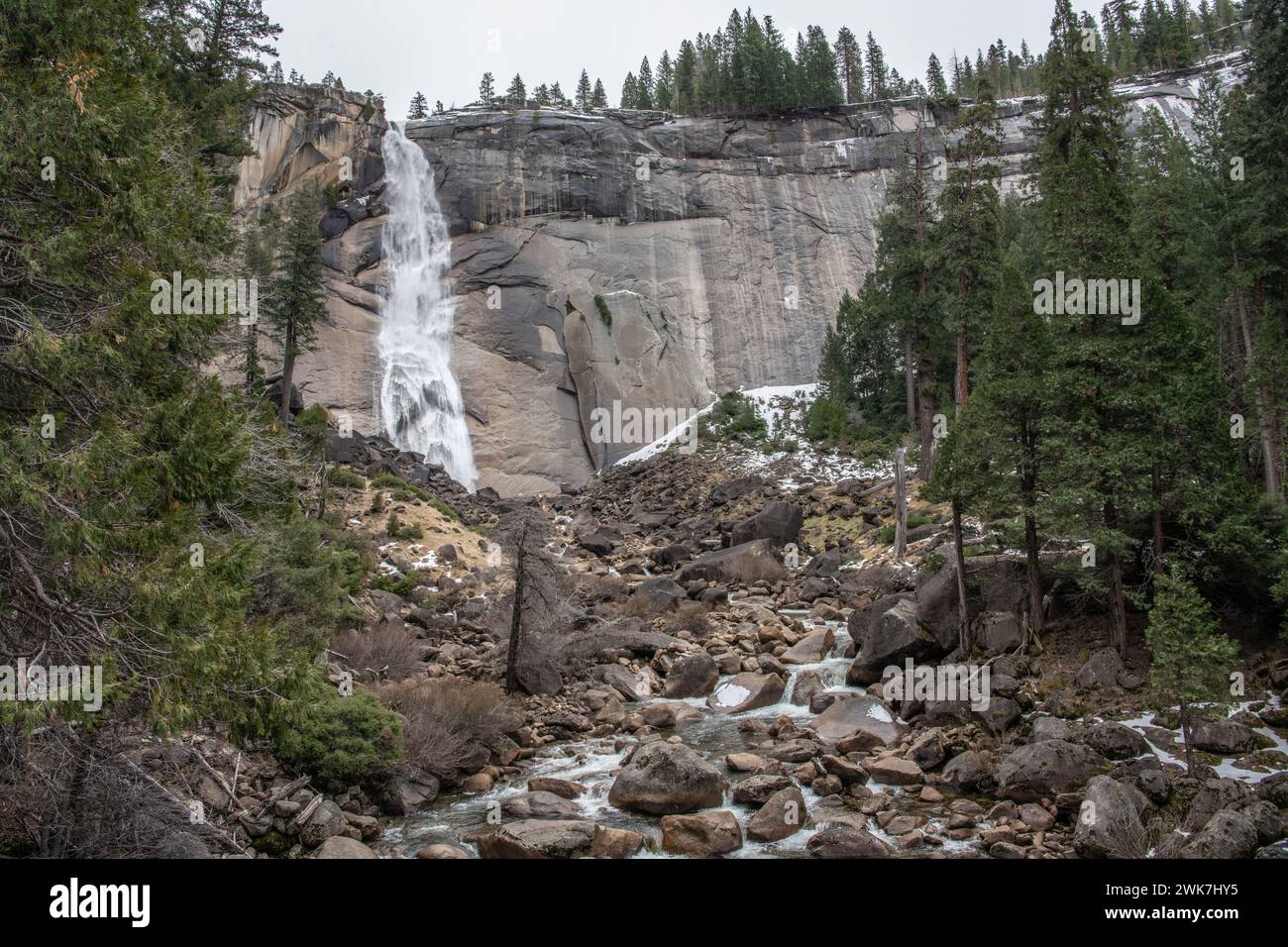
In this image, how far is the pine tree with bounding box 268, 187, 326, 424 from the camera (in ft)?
114

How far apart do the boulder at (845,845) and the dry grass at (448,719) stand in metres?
6.56

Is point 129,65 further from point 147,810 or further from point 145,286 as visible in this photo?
point 147,810

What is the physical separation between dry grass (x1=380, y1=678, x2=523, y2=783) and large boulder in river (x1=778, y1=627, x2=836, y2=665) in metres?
7.70

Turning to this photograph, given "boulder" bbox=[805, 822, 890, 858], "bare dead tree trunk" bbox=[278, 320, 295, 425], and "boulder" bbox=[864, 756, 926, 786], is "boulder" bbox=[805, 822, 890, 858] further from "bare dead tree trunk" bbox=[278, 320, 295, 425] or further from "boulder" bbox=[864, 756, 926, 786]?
"bare dead tree trunk" bbox=[278, 320, 295, 425]

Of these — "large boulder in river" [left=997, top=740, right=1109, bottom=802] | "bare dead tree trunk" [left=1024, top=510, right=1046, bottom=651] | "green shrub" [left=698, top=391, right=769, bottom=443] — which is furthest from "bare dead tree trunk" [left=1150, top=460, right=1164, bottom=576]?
"green shrub" [left=698, top=391, right=769, bottom=443]

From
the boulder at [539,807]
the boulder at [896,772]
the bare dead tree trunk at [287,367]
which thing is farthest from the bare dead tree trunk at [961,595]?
the bare dead tree trunk at [287,367]

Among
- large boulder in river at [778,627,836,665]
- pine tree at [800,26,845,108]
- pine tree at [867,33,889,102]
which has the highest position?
pine tree at [867,33,889,102]

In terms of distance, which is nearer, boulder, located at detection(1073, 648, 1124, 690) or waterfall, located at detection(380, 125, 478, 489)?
boulder, located at detection(1073, 648, 1124, 690)

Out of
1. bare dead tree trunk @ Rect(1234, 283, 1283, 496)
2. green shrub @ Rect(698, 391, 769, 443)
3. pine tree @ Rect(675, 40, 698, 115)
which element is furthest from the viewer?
pine tree @ Rect(675, 40, 698, 115)

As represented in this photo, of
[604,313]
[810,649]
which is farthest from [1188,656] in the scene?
[604,313]

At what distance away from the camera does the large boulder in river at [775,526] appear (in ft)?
106

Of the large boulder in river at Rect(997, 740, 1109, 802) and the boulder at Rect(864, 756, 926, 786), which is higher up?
the large boulder in river at Rect(997, 740, 1109, 802)
